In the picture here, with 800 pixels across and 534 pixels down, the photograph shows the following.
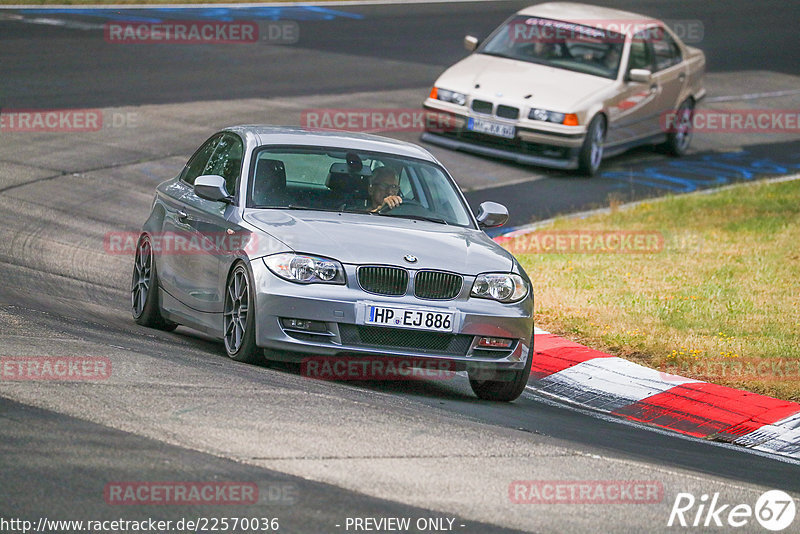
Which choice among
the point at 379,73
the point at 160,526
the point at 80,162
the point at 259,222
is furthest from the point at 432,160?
the point at 379,73

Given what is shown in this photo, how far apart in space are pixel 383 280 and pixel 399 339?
1.21 ft

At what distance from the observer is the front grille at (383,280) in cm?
834

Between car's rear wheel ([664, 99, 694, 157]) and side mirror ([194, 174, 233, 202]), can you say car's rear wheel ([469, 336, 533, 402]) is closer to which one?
side mirror ([194, 174, 233, 202])

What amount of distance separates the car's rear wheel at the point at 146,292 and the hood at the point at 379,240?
1522 mm

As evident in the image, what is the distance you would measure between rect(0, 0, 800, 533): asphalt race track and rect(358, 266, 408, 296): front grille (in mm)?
Answer: 612

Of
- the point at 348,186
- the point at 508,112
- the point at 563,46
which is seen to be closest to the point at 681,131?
the point at 563,46

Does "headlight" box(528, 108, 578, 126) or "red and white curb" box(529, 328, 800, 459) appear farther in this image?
"headlight" box(528, 108, 578, 126)

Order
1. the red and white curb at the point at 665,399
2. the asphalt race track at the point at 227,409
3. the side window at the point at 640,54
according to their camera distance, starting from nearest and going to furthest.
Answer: the asphalt race track at the point at 227,409
the red and white curb at the point at 665,399
the side window at the point at 640,54

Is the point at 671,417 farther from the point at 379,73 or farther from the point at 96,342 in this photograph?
the point at 379,73

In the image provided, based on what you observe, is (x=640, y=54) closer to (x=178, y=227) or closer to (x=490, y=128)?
(x=490, y=128)

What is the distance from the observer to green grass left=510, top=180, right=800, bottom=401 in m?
10.3

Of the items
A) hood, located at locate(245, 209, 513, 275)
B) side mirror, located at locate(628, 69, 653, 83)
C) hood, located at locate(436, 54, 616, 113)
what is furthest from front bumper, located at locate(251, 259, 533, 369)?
side mirror, located at locate(628, 69, 653, 83)

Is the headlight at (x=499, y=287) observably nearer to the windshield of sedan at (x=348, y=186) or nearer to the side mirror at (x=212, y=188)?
the windshield of sedan at (x=348, y=186)

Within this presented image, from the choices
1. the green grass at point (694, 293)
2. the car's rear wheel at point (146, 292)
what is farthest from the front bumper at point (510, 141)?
the car's rear wheel at point (146, 292)
